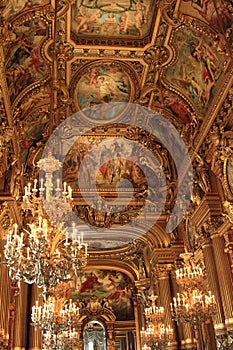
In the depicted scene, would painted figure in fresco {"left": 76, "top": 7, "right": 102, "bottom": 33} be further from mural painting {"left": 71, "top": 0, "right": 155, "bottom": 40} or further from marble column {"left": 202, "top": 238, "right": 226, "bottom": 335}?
marble column {"left": 202, "top": 238, "right": 226, "bottom": 335}

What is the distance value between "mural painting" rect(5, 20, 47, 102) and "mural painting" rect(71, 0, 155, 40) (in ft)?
3.28

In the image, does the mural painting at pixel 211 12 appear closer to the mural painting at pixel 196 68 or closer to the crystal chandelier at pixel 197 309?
the mural painting at pixel 196 68

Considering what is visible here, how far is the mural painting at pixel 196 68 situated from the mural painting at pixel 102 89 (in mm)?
1499

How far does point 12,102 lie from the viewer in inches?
464

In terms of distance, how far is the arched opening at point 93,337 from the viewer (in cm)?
2311

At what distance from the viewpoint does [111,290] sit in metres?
23.2

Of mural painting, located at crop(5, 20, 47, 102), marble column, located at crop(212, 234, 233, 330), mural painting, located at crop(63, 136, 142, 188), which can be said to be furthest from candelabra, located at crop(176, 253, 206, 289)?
mural painting, located at crop(5, 20, 47, 102)

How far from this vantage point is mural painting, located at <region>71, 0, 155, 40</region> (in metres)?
10.6

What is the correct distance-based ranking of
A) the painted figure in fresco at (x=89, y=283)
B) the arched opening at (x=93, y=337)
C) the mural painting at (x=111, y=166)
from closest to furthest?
the mural painting at (x=111, y=166) < the painted figure in fresco at (x=89, y=283) < the arched opening at (x=93, y=337)


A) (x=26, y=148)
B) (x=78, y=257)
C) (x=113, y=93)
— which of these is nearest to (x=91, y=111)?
(x=113, y=93)

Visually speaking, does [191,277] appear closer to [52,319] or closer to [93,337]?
[52,319]

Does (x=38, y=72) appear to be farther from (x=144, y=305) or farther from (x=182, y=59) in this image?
(x=144, y=305)

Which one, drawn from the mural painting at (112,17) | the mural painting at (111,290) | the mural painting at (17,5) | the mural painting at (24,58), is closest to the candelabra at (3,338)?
the mural painting at (24,58)

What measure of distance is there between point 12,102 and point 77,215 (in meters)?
5.94
